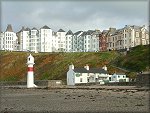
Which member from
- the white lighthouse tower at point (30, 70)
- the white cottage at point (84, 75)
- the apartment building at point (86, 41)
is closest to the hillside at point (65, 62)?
the white cottage at point (84, 75)

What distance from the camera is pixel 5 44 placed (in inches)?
4941

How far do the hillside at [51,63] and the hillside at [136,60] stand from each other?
2456mm

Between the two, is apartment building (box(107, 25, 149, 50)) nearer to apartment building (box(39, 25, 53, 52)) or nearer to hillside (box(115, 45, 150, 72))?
hillside (box(115, 45, 150, 72))

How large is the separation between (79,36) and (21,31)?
25804 millimetres

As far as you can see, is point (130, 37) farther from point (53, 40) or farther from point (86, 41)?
point (53, 40)

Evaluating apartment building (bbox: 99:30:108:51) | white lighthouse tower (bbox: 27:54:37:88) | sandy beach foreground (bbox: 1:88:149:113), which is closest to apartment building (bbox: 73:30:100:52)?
apartment building (bbox: 99:30:108:51)

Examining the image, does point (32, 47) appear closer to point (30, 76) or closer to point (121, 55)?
point (121, 55)

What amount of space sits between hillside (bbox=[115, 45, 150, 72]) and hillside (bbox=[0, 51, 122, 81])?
2.46 meters

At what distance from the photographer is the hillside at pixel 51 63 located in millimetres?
65562

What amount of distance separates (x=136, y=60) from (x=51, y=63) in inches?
987

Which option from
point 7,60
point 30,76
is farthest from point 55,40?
point 30,76

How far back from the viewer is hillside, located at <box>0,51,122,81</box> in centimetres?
6556

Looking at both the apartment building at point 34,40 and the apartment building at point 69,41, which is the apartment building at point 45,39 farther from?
the apartment building at point 69,41

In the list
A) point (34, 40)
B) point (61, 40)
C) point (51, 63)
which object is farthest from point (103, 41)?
point (51, 63)
